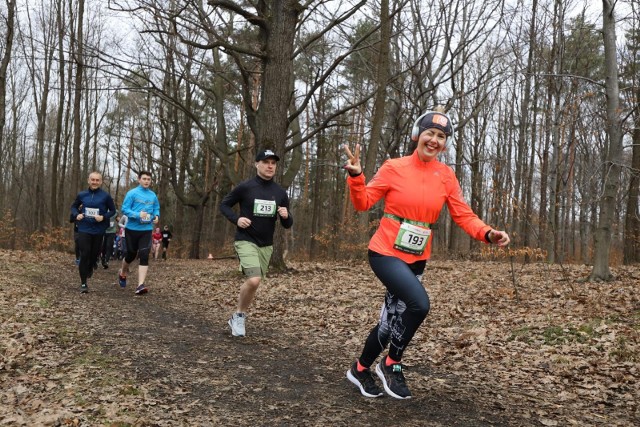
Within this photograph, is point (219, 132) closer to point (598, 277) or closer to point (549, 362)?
point (598, 277)

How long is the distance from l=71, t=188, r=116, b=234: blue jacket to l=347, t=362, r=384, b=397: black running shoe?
21.8 feet

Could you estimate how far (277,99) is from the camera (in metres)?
11.6

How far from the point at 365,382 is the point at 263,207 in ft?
9.30

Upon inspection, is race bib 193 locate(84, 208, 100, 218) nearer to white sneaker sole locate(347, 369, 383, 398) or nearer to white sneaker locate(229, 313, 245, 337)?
white sneaker locate(229, 313, 245, 337)

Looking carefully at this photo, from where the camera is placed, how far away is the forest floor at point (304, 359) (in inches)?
146

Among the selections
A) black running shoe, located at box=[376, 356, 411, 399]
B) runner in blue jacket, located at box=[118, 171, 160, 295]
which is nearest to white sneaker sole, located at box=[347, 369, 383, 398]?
black running shoe, located at box=[376, 356, 411, 399]

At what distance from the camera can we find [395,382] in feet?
13.2

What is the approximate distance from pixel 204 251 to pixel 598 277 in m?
28.6

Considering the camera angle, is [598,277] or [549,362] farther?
[598,277]

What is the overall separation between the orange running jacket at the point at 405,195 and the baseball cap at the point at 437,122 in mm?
237

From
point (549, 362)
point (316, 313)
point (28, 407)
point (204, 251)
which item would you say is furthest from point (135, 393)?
point (204, 251)

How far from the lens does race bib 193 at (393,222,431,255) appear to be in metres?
3.94

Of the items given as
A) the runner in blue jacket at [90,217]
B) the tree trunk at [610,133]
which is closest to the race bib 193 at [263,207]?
the runner in blue jacket at [90,217]

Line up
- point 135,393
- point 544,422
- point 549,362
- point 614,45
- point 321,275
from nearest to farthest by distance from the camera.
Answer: point 544,422 → point 135,393 → point 549,362 → point 614,45 → point 321,275
